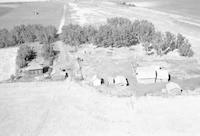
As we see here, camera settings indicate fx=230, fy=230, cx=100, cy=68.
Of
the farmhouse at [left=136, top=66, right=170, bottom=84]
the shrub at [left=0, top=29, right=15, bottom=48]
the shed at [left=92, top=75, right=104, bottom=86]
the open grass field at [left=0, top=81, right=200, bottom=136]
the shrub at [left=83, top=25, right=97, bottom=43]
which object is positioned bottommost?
the open grass field at [left=0, top=81, right=200, bottom=136]

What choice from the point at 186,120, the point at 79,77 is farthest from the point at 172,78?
the point at 79,77

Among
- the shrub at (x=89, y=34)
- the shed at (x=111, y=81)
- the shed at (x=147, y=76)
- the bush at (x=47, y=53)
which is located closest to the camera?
the shed at (x=147, y=76)

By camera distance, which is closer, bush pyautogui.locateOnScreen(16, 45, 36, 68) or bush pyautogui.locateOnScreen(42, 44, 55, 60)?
bush pyautogui.locateOnScreen(16, 45, 36, 68)

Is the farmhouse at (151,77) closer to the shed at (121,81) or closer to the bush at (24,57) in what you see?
the shed at (121,81)

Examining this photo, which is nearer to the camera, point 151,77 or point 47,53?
point 151,77

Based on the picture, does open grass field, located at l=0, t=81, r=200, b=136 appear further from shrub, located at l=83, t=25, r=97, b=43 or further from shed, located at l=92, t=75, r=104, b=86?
shrub, located at l=83, t=25, r=97, b=43

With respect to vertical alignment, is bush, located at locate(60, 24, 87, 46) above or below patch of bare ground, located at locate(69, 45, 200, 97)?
above

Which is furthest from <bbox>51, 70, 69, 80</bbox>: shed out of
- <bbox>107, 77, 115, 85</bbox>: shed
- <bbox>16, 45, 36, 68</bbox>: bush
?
<bbox>16, 45, 36, 68</bbox>: bush

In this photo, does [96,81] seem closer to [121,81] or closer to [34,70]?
[121,81]

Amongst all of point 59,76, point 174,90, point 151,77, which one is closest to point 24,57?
point 59,76

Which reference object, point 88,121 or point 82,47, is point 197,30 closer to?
point 82,47

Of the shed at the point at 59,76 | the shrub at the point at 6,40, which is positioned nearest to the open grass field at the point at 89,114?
the shed at the point at 59,76
